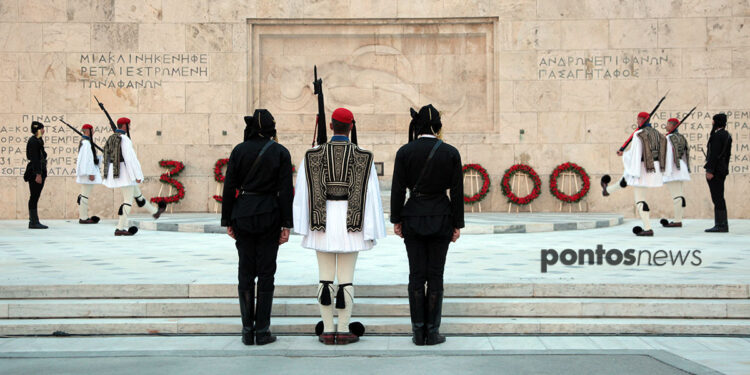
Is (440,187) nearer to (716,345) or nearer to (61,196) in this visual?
(716,345)

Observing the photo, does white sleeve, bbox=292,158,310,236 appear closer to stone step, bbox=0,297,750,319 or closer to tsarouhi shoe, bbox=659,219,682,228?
stone step, bbox=0,297,750,319

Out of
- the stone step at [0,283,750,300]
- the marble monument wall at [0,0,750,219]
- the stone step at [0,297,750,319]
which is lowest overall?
the stone step at [0,297,750,319]

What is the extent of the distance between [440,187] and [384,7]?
12295 millimetres

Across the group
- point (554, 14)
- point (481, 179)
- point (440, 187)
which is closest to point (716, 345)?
point (440, 187)

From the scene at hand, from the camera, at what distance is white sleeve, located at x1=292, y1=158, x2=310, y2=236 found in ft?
18.6

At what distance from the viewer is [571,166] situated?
16.7 meters

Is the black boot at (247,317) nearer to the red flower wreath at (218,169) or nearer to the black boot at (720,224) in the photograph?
the black boot at (720,224)

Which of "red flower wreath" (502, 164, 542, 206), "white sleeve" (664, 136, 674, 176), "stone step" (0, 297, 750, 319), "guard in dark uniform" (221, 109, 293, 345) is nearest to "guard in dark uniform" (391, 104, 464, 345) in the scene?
"stone step" (0, 297, 750, 319)

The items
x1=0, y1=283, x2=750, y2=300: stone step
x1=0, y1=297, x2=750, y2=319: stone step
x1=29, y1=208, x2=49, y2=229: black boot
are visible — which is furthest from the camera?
x1=29, y1=208, x2=49, y2=229: black boot

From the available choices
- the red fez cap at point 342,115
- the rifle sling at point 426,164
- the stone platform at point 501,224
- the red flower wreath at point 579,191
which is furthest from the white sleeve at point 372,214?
the red flower wreath at point 579,191

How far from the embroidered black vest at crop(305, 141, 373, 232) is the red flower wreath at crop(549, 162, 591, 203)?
38.4 ft

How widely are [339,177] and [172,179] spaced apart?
39.5 feet

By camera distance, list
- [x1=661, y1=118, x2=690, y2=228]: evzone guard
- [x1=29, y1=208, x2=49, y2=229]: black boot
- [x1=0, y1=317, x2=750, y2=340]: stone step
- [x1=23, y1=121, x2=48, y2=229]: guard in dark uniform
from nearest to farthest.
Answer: [x1=0, y1=317, x2=750, y2=340]: stone step
[x1=661, y1=118, x2=690, y2=228]: evzone guard
[x1=23, y1=121, x2=48, y2=229]: guard in dark uniform
[x1=29, y1=208, x2=49, y2=229]: black boot

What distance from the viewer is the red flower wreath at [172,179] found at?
1675 centimetres
